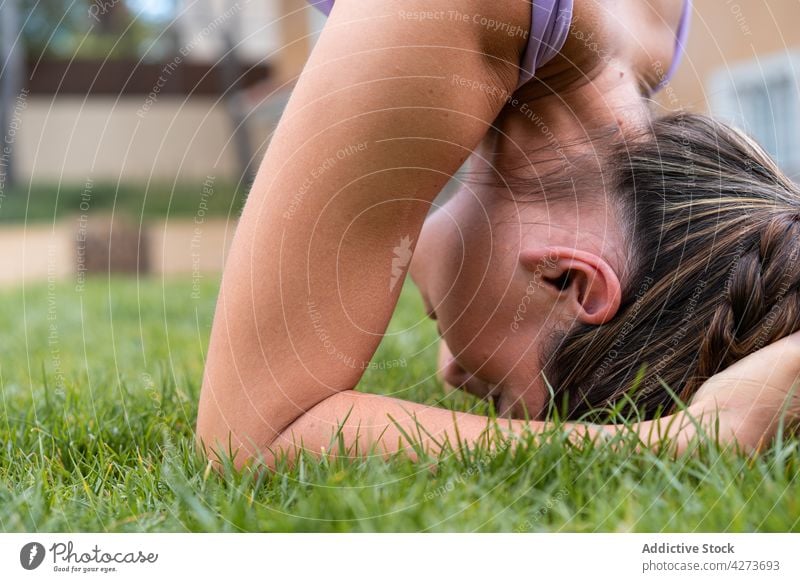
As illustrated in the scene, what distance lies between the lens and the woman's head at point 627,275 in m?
1.19

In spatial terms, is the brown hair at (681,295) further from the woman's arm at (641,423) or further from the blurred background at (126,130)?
the blurred background at (126,130)

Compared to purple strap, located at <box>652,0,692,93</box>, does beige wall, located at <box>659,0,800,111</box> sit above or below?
above

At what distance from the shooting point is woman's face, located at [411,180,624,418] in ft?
3.95

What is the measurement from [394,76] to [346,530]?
0.51 meters

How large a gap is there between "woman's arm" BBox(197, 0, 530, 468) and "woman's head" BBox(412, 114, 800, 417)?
170 mm

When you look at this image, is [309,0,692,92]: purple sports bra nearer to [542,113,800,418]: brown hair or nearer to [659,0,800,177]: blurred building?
[542,113,800,418]: brown hair

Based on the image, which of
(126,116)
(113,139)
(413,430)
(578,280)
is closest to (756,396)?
(578,280)

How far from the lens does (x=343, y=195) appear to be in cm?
107

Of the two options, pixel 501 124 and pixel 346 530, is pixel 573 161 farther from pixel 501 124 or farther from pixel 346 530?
pixel 346 530

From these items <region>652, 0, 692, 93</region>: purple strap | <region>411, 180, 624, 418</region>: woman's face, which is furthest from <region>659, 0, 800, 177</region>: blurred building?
<region>411, 180, 624, 418</region>: woman's face

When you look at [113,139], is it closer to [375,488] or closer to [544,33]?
[544,33]

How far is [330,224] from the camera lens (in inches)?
42.3
